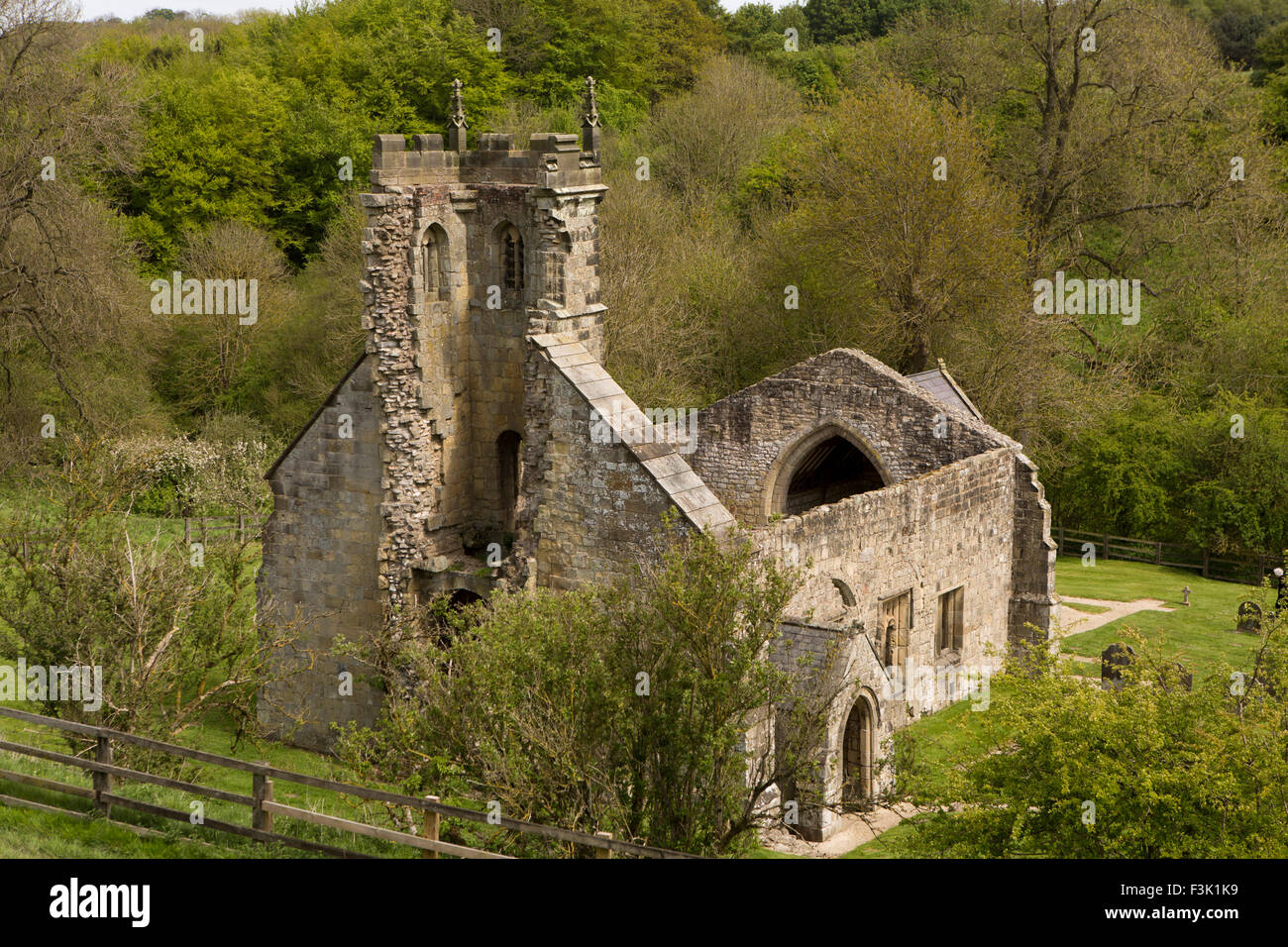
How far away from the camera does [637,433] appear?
20.5 metres

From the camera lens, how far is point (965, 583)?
2767 centimetres

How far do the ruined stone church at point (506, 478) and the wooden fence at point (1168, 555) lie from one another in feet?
47.1

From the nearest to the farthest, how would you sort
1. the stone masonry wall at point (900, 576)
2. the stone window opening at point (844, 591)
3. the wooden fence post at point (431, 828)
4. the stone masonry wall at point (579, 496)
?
the wooden fence post at point (431, 828), the stone masonry wall at point (579, 496), the stone masonry wall at point (900, 576), the stone window opening at point (844, 591)

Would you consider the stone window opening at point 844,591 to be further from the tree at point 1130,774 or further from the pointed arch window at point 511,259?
the tree at point 1130,774

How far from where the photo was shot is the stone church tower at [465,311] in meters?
21.9

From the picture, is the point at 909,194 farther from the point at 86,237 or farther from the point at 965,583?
the point at 86,237

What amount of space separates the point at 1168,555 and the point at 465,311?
23.6 meters

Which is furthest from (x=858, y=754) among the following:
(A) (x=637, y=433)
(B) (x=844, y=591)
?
(A) (x=637, y=433)

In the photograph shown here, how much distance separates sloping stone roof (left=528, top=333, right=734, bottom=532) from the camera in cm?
1995

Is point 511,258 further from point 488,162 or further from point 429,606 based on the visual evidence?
point 429,606

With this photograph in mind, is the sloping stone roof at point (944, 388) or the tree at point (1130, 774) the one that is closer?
the tree at point (1130, 774)

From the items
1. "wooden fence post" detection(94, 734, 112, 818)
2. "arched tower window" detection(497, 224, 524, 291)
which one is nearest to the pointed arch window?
"arched tower window" detection(497, 224, 524, 291)

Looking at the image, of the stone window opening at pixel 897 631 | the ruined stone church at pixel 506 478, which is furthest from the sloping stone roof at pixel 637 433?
the stone window opening at pixel 897 631

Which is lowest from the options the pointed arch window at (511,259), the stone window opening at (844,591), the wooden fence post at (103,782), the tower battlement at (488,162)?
the wooden fence post at (103,782)
